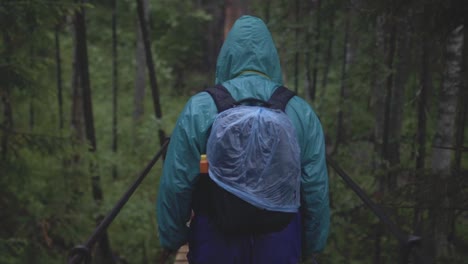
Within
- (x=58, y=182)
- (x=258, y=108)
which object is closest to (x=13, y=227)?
(x=58, y=182)

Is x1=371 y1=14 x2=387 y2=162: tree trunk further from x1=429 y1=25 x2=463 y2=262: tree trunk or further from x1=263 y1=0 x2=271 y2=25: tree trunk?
x1=263 y1=0 x2=271 y2=25: tree trunk

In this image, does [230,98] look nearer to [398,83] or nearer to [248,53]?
[248,53]

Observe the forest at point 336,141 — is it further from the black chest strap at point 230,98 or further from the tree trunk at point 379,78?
the black chest strap at point 230,98

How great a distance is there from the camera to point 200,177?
2.28 metres

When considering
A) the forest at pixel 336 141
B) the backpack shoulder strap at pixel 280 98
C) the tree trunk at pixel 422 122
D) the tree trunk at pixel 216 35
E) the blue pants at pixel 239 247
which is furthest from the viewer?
the tree trunk at pixel 216 35

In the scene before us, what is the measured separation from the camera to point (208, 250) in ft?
7.29

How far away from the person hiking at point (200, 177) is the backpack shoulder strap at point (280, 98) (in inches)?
0.8

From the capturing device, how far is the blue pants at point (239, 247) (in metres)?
2.19

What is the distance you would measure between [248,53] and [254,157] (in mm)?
765

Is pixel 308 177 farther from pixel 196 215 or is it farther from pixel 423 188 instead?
pixel 423 188

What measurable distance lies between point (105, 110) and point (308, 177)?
15.9 m

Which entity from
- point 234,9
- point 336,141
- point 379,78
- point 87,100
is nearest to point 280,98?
point 379,78

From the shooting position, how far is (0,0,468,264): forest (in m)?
3.86

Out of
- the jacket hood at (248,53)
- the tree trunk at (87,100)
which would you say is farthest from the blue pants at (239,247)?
the tree trunk at (87,100)
